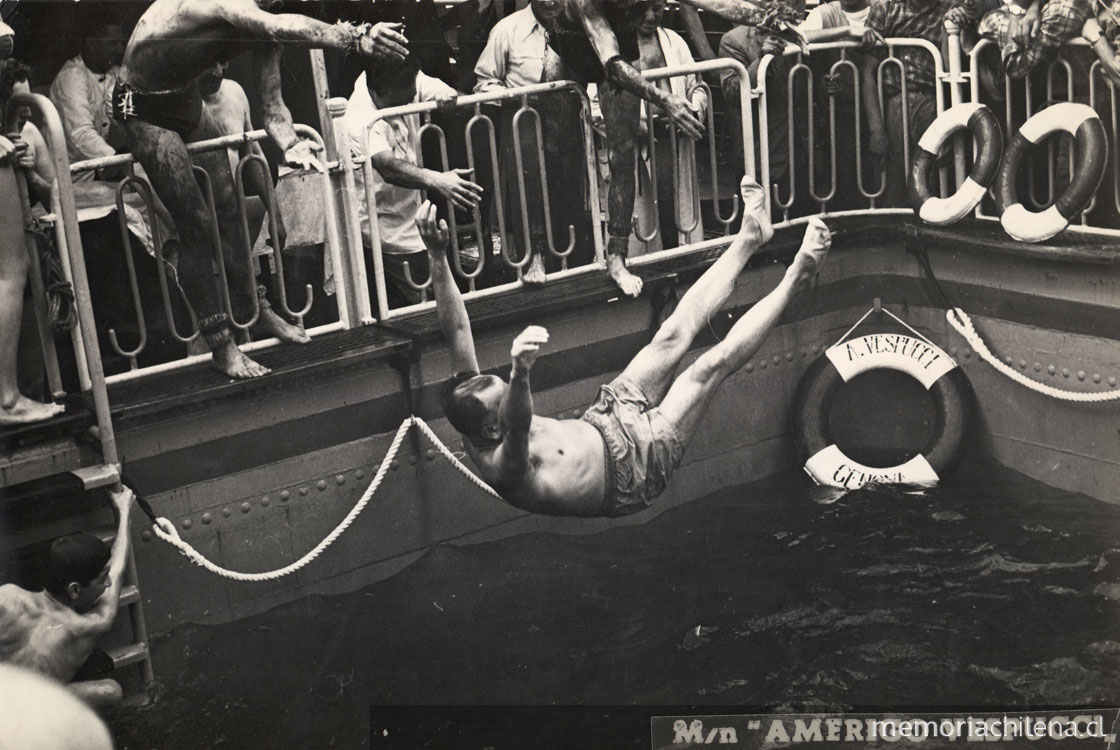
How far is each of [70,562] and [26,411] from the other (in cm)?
42

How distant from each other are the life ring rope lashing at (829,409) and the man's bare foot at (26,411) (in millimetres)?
2331

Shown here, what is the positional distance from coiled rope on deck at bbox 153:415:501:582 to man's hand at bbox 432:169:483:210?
662 millimetres

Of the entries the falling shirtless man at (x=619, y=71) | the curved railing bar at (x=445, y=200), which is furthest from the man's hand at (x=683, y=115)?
the curved railing bar at (x=445, y=200)

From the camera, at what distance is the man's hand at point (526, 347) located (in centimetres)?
421

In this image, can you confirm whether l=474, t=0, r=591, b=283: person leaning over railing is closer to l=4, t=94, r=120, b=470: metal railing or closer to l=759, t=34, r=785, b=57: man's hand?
l=759, t=34, r=785, b=57: man's hand

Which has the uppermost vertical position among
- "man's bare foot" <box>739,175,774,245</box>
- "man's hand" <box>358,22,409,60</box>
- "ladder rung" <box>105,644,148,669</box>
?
"man's hand" <box>358,22,409,60</box>

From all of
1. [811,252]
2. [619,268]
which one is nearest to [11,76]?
[619,268]

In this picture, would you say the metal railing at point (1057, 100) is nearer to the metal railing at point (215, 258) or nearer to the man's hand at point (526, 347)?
the man's hand at point (526, 347)

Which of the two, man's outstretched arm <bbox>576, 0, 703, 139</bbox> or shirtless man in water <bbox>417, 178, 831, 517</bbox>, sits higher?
man's outstretched arm <bbox>576, 0, 703, 139</bbox>

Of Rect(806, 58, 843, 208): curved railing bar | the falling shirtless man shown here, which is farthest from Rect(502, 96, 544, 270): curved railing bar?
Rect(806, 58, 843, 208): curved railing bar

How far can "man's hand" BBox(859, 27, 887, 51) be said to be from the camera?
15.0ft

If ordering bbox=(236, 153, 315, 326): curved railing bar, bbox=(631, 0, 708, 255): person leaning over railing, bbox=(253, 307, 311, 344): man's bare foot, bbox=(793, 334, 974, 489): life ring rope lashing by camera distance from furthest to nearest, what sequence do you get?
bbox=(793, 334, 974, 489): life ring rope lashing
bbox=(631, 0, 708, 255): person leaning over railing
bbox=(253, 307, 311, 344): man's bare foot
bbox=(236, 153, 315, 326): curved railing bar

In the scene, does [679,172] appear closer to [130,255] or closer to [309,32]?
[309,32]

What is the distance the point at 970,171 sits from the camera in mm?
4605
